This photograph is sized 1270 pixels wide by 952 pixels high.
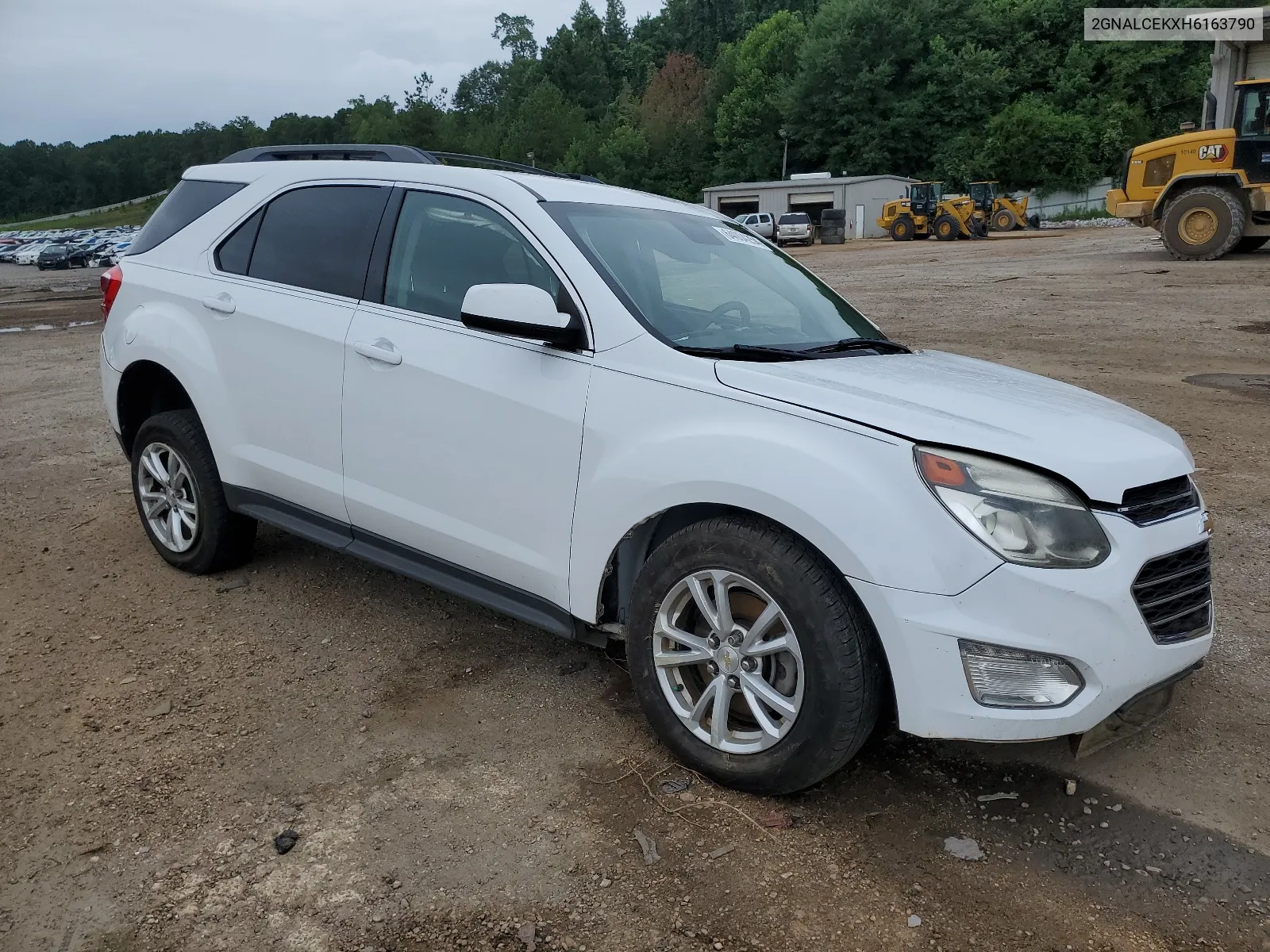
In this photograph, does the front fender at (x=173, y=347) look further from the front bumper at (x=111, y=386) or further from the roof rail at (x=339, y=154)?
the roof rail at (x=339, y=154)

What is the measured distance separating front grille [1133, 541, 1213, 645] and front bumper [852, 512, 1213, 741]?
0.04m

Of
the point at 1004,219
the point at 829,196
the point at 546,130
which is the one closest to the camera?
the point at 1004,219

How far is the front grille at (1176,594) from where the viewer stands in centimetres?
258

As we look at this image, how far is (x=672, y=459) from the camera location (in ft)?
9.49

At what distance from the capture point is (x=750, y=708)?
2865 mm

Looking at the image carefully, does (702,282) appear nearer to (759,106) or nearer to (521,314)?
(521,314)

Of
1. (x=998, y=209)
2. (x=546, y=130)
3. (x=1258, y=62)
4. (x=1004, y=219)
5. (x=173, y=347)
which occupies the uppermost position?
(x=546, y=130)

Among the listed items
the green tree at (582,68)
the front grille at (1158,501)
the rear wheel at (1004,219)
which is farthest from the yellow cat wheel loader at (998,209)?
the green tree at (582,68)

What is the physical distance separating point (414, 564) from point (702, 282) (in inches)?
59.6

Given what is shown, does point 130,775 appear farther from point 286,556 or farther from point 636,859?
point 286,556

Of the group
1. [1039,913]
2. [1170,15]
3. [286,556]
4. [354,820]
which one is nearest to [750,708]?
[1039,913]

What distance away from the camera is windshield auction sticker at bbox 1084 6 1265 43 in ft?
116

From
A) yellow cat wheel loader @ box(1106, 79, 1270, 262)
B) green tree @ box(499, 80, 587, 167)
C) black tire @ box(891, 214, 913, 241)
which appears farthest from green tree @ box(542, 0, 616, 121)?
yellow cat wheel loader @ box(1106, 79, 1270, 262)

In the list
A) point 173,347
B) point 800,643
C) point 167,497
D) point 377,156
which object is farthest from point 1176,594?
point 167,497
